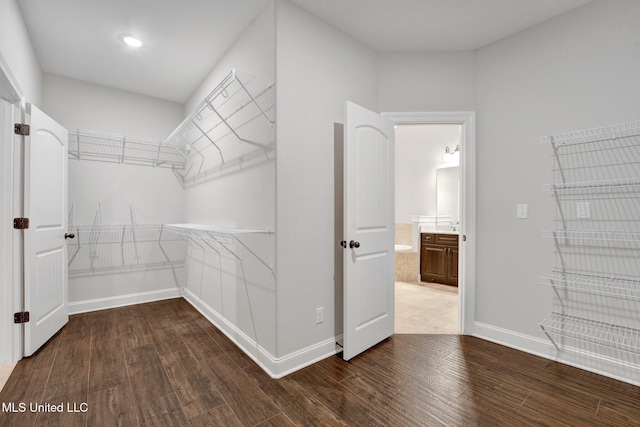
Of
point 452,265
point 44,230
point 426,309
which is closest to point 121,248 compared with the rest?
point 44,230

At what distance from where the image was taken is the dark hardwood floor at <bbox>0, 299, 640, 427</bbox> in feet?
5.45

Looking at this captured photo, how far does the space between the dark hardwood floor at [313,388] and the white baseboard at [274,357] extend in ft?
0.18

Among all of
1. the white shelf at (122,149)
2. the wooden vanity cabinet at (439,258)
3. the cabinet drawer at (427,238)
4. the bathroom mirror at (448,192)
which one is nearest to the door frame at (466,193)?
the wooden vanity cabinet at (439,258)

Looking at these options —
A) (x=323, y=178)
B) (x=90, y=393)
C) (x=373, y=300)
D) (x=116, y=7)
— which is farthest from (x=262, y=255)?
(x=116, y=7)

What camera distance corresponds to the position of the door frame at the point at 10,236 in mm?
2270

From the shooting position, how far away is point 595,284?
6.89 feet

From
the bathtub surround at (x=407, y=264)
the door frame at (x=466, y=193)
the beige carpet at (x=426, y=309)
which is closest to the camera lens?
the door frame at (x=466, y=193)

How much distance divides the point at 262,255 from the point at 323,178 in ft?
2.49

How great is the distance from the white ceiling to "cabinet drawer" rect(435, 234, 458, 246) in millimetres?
2720

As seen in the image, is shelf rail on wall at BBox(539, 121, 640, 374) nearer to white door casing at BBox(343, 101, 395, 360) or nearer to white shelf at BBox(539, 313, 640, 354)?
white shelf at BBox(539, 313, 640, 354)

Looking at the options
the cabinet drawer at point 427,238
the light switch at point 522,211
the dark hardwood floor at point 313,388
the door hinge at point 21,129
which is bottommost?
the dark hardwood floor at point 313,388

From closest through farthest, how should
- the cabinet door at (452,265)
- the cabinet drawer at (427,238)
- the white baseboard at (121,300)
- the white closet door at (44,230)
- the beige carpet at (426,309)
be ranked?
1. the white closet door at (44,230)
2. the beige carpet at (426,309)
3. the white baseboard at (121,300)
4. the cabinet door at (452,265)
5. the cabinet drawer at (427,238)

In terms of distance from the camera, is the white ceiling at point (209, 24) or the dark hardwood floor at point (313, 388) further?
the white ceiling at point (209, 24)

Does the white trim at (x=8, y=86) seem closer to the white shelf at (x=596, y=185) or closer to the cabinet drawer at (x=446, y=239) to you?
the white shelf at (x=596, y=185)
